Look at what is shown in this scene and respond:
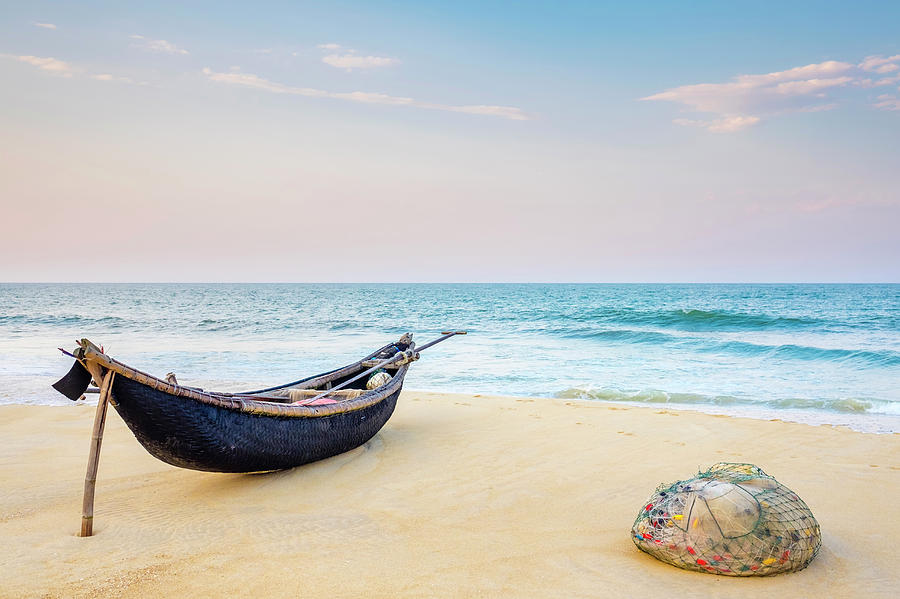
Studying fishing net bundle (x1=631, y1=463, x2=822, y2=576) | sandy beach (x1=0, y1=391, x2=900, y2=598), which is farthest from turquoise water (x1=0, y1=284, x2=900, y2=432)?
fishing net bundle (x1=631, y1=463, x2=822, y2=576)

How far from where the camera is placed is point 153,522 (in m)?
4.78

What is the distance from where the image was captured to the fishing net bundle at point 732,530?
143 inches

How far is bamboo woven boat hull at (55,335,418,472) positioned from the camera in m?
4.39

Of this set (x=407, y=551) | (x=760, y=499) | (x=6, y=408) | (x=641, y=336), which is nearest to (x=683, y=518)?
(x=760, y=499)

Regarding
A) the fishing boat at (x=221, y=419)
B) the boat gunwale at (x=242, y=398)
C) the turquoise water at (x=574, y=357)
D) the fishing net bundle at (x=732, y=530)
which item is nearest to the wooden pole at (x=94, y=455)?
the fishing boat at (x=221, y=419)

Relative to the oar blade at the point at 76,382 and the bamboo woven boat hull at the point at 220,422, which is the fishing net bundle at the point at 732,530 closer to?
the bamboo woven boat hull at the point at 220,422

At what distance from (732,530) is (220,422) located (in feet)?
12.4

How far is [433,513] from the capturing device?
504 centimetres

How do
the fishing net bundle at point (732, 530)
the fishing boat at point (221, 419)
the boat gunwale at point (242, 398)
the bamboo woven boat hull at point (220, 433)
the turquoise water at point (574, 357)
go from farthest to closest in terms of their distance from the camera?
the turquoise water at point (574, 357)
the bamboo woven boat hull at point (220, 433)
the fishing boat at point (221, 419)
the boat gunwale at point (242, 398)
the fishing net bundle at point (732, 530)

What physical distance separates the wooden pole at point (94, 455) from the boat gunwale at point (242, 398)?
0.12 m

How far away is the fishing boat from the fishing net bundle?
322 cm

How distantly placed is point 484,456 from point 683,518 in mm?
3221

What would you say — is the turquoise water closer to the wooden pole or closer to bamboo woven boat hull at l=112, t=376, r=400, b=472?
bamboo woven boat hull at l=112, t=376, r=400, b=472

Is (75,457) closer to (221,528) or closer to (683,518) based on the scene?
(221,528)
